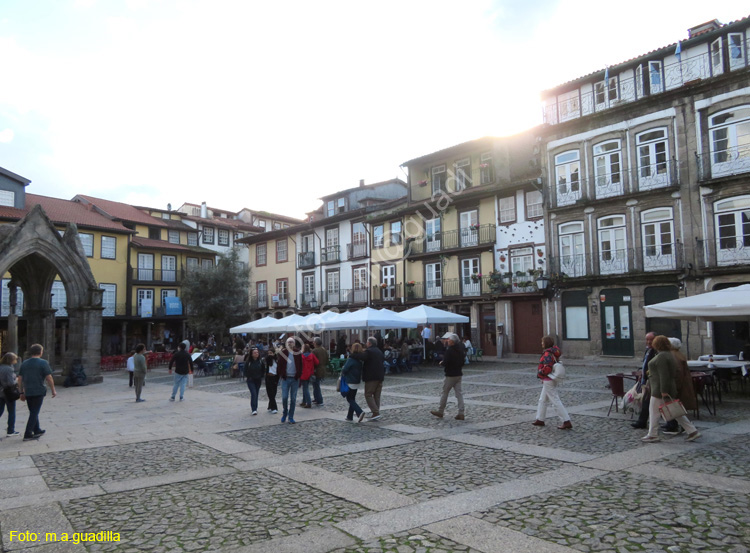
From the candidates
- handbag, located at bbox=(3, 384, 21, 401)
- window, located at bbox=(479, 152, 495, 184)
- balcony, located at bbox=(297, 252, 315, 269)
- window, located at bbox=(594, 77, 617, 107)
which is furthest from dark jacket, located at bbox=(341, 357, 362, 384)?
balcony, located at bbox=(297, 252, 315, 269)

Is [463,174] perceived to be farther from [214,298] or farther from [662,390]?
[662,390]

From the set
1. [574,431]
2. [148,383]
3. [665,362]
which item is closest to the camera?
[665,362]

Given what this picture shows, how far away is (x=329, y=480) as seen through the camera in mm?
6602

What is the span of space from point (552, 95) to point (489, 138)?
4.60 meters

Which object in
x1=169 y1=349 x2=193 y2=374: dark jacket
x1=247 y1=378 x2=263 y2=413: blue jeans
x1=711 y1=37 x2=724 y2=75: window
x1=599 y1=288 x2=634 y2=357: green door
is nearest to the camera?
x1=247 y1=378 x2=263 y2=413: blue jeans

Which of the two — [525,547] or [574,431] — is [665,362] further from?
[525,547]

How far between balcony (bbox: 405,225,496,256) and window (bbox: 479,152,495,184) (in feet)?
9.77

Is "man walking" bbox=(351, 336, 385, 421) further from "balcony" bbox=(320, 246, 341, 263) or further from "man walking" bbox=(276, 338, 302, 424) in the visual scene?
"balcony" bbox=(320, 246, 341, 263)

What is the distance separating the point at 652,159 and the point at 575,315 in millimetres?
7811

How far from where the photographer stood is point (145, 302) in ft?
143

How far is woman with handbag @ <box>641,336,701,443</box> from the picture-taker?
820 cm

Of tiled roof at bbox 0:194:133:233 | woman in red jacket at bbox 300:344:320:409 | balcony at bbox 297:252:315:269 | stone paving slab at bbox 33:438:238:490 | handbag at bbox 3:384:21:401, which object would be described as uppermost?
tiled roof at bbox 0:194:133:233

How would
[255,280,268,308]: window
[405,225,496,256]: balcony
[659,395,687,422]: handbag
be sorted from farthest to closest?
1. [255,280,268,308]: window
2. [405,225,496,256]: balcony
3. [659,395,687,422]: handbag

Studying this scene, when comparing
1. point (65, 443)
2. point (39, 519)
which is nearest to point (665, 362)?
point (39, 519)
